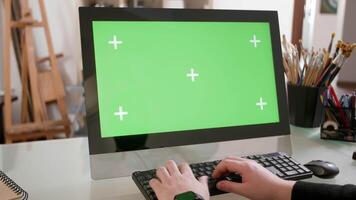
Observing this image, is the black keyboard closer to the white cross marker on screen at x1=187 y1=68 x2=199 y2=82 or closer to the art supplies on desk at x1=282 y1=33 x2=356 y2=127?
the white cross marker on screen at x1=187 y1=68 x2=199 y2=82

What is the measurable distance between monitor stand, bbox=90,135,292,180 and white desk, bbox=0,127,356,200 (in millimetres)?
25

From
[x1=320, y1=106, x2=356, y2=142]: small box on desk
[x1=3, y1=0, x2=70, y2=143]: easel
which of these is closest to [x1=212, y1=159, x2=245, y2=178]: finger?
[x1=320, y1=106, x2=356, y2=142]: small box on desk

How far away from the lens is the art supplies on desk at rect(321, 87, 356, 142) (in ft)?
3.23

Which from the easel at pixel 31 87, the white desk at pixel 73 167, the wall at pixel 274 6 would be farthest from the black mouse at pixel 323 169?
the easel at pixel 31 87

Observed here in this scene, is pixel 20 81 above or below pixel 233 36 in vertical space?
below

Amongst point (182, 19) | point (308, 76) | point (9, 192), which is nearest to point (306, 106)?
point (308, 76)

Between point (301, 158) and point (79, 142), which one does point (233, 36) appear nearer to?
point (301, 158)

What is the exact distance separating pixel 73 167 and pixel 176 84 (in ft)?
0.94

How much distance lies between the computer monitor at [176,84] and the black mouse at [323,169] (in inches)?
4.6

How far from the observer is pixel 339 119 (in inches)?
39.2

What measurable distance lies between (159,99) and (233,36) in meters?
0.22

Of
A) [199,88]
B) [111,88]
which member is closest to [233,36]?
[199,88]

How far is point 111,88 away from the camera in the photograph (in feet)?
2.38

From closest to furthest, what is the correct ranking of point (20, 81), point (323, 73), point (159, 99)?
point (159, 99) < point (323, 73) < point (20, 81)
